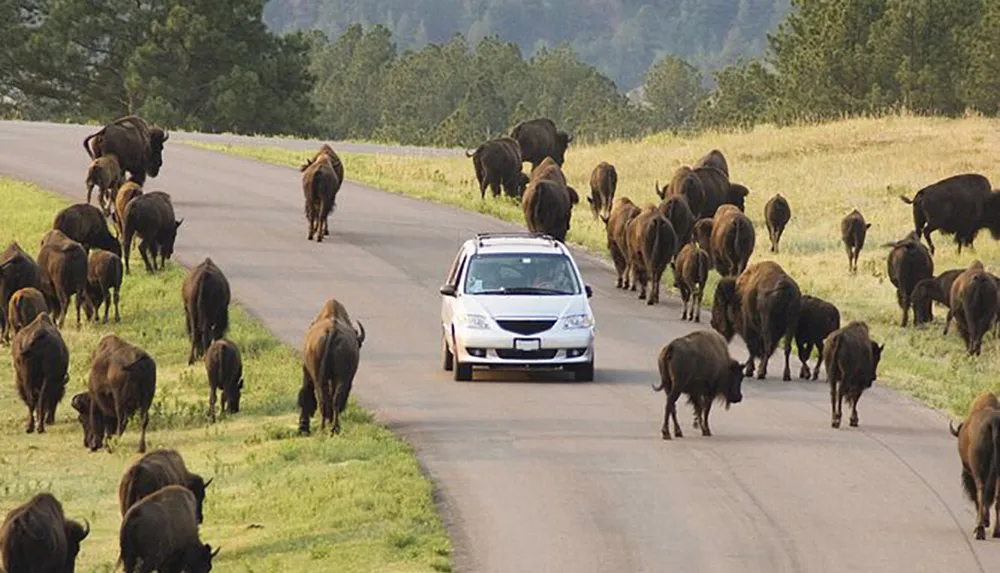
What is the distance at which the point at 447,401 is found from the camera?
81.3 feet

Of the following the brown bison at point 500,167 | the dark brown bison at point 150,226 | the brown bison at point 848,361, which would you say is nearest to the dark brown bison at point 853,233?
the brown bison at point 500,167

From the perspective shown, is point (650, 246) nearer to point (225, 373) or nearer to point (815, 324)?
point (815, 324)

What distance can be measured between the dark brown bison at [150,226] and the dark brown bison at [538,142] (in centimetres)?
1560

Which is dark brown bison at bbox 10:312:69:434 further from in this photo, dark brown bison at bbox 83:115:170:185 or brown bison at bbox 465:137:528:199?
brown bison at bbox 465:137:528:199

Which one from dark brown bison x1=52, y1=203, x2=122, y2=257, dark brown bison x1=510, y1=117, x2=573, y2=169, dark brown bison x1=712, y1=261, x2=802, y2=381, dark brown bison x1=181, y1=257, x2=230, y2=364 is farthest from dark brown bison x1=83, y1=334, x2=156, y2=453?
dark brown bison x1=510, y1=117, x2=573, y2=169

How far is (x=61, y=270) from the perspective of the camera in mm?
30719

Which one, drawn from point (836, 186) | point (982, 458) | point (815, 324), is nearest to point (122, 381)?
point (815, 324)

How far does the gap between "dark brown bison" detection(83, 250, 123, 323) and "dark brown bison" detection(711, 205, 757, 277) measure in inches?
371

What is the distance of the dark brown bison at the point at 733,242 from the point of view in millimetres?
32781

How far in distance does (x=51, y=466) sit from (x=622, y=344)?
29.5 ft

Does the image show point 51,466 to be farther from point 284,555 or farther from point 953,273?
point 953,273

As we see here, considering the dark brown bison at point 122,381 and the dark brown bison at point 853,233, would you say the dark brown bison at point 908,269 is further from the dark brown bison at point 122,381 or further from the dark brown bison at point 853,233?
the dark brown bison at point 122,381

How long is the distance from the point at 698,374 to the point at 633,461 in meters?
1.46

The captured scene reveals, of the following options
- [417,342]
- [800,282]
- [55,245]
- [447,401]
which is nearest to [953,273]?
[800,282]
